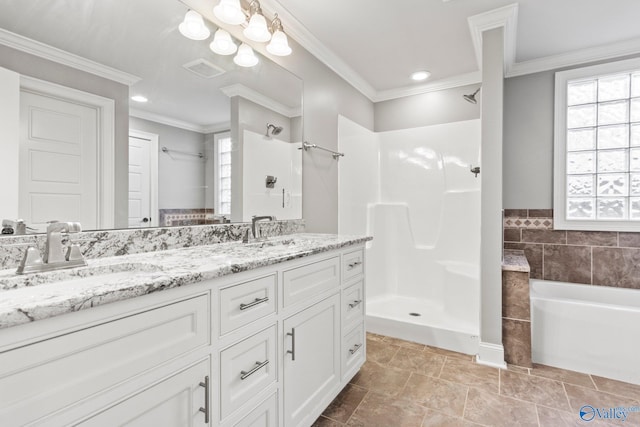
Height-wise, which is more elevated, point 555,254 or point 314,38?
point 314,38

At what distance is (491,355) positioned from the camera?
2.24 meters

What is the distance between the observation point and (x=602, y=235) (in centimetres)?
267

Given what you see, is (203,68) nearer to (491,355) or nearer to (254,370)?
(254,370)

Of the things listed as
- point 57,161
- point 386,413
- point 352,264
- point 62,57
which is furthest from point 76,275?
point 386,413

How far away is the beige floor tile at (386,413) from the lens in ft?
5.42

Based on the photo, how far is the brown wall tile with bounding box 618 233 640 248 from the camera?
2.57m

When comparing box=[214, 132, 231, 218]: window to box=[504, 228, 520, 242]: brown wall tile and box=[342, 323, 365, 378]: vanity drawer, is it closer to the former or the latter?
box=[342, 323, 365, 378]: vanity drawer

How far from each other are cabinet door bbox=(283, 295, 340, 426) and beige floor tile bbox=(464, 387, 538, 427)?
0.75 meters

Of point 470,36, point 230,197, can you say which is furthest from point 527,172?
point 230,197

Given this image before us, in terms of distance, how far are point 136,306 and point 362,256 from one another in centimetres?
145

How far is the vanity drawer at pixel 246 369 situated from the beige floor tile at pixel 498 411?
1.16m

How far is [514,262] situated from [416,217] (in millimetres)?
1137

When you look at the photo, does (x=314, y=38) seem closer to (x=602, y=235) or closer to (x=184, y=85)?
(x=184, y=85)

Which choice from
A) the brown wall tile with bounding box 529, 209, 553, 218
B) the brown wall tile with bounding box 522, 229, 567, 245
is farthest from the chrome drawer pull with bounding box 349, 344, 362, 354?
the brown wall tile with bounding box 529, 209, 553, 218
